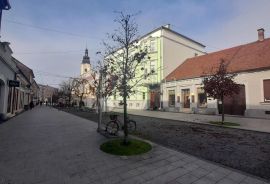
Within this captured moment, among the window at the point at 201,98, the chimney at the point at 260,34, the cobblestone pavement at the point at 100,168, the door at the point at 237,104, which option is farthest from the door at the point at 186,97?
the cobblestone pavement at the point at 100,168

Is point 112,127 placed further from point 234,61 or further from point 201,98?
point 234,61

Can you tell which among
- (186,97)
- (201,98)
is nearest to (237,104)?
(201,98)

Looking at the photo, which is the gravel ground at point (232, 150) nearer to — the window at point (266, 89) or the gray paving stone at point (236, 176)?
the gray paving stone at point (236, 176)

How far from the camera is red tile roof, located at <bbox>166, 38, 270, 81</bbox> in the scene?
19.0 metres

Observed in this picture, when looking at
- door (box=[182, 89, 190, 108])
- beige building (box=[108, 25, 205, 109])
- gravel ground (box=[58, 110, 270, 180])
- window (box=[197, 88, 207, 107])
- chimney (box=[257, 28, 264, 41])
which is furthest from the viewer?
beige building (box=[108, 25, 205, 109])

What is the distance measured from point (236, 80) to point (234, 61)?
3.26 m

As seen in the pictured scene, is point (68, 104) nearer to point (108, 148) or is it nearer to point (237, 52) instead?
point (237, 52)

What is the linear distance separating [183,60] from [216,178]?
29.3 meters

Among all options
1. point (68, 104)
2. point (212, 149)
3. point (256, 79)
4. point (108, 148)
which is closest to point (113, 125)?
point (108, 148)

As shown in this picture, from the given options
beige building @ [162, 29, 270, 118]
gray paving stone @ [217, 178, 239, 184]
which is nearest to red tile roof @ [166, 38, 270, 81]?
beige building @ [162, 29, 270, 118]

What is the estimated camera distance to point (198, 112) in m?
22.9

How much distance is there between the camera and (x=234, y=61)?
21.8 meters

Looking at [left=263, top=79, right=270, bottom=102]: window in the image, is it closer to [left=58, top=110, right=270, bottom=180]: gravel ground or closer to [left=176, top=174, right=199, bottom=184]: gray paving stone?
[left=58, top=110, right=270, bottom=180]: gravel ground

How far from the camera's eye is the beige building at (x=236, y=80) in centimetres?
1770
